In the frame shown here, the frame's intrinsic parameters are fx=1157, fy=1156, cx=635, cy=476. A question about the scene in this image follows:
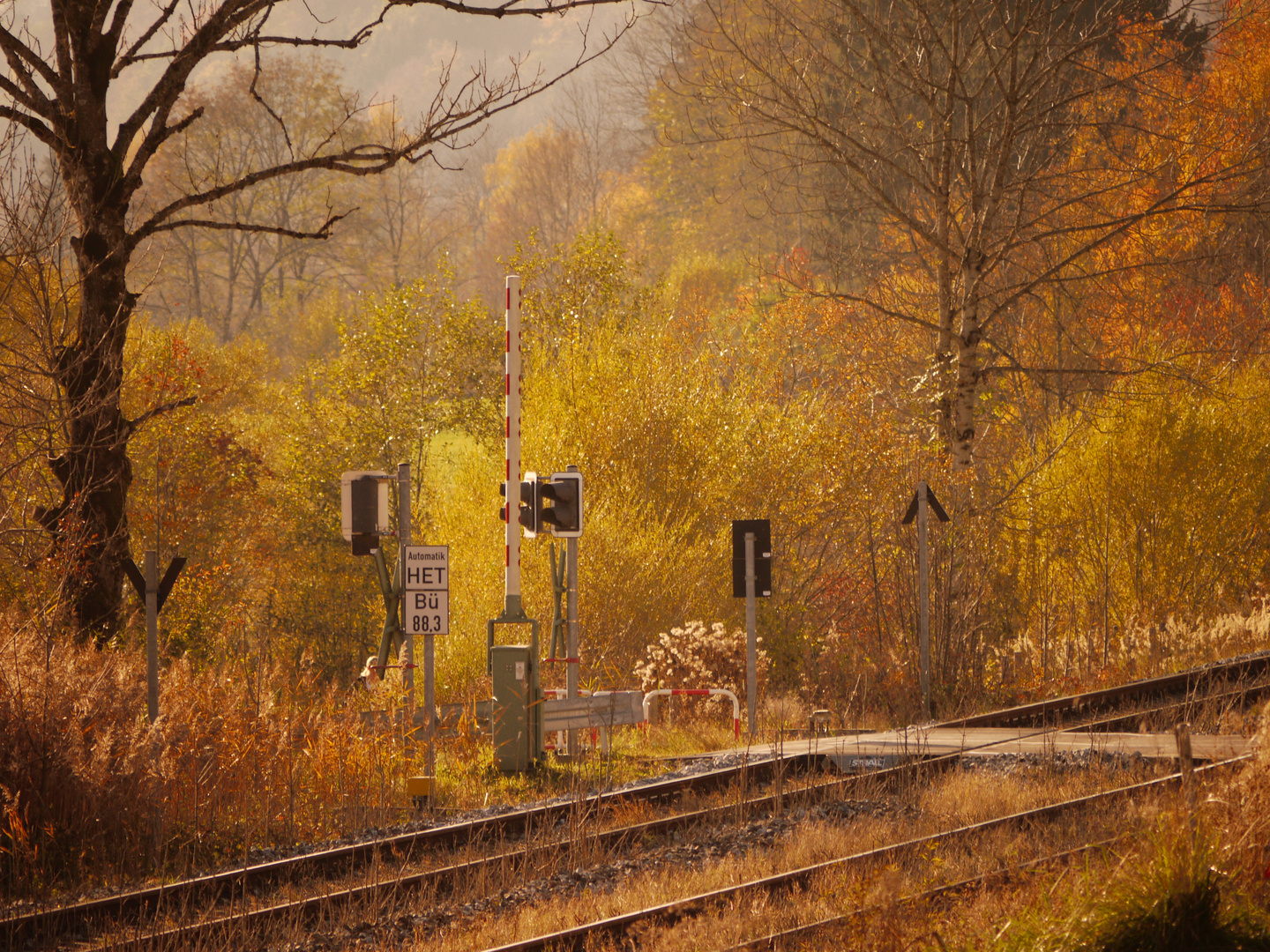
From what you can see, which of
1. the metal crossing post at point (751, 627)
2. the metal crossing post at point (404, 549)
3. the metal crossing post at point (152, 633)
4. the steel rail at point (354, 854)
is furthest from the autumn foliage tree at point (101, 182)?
the steel rail at point (354, 854)

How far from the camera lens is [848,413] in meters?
19.3

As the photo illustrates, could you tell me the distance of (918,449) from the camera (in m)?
17.3

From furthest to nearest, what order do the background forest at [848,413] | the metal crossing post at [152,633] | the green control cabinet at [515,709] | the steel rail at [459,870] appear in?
the background forest at [848,413], the green control cabinet at [515,709], the metal crossing post at [152,633], the steel rail at [459,870]

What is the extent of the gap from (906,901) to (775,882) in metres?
0.92

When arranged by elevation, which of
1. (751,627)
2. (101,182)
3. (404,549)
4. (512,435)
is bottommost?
(751,627)

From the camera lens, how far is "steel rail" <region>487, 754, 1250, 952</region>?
19.0 ft

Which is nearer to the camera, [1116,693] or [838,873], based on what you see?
[838,873]

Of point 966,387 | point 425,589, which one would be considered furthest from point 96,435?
point 966,387

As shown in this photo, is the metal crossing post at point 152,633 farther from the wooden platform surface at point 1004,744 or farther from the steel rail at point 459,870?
the wooden platform surface at point 1004,744

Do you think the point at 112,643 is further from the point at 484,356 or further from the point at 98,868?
the point at 484,356

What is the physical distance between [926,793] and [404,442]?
23487mm

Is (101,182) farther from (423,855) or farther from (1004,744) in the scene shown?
(1004,744)

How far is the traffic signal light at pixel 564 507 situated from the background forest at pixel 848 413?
2824mm

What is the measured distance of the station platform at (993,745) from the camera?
9211mm
